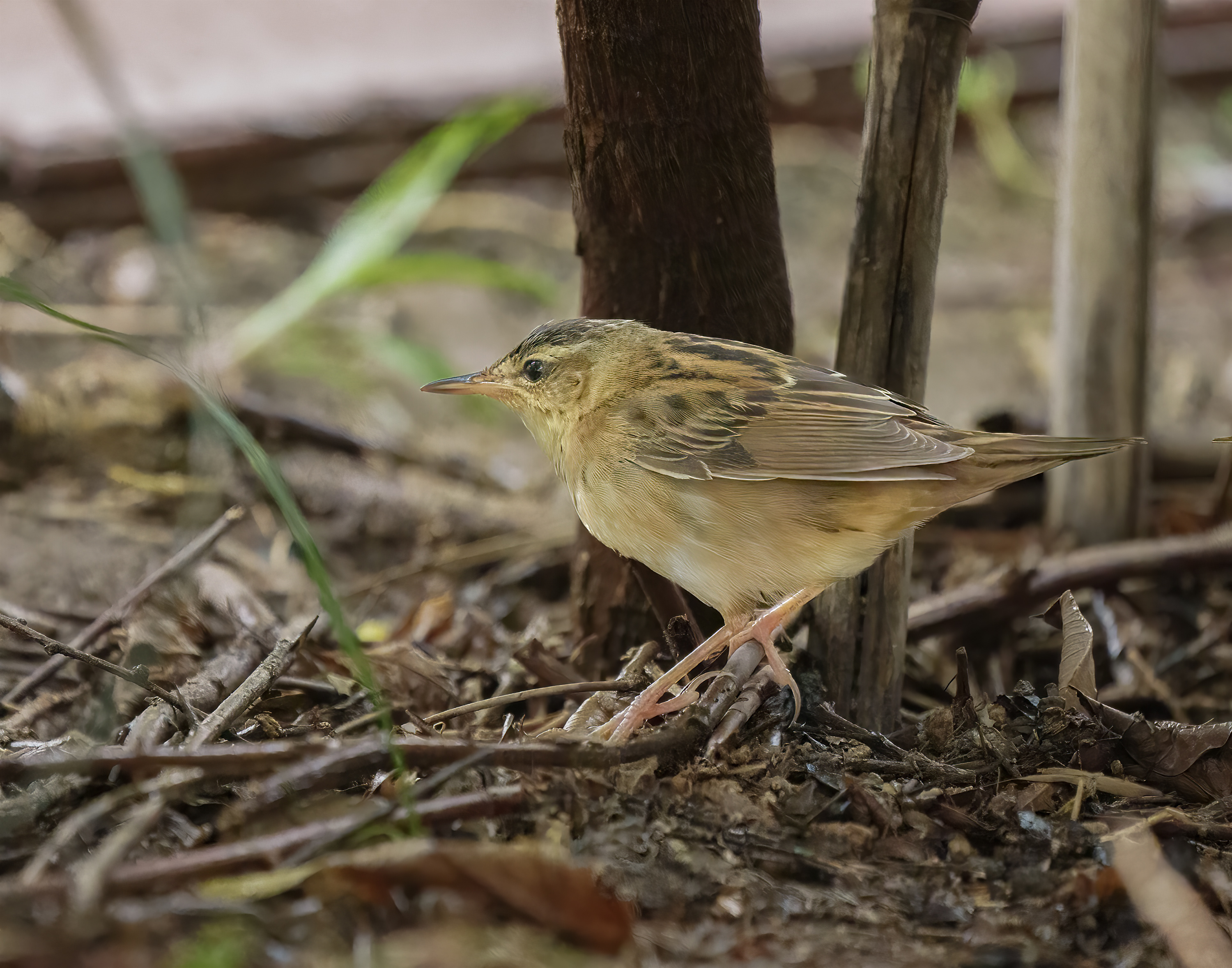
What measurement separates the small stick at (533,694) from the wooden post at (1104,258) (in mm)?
2728

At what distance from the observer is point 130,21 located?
900 cm

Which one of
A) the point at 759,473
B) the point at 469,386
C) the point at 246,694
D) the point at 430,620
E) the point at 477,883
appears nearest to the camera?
the point at 477,883

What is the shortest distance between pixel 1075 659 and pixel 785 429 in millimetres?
1127

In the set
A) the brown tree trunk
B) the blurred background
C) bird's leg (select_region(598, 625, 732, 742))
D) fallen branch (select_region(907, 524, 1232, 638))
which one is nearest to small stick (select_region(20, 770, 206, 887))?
bird's leg (select_region(598, 625, 732, 742))

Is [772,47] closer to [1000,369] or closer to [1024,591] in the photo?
[1000,369]

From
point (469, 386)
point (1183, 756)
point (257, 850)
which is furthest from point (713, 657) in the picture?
point (257, 850)

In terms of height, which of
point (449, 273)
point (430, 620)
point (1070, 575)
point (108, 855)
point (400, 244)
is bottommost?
point (430, 620)

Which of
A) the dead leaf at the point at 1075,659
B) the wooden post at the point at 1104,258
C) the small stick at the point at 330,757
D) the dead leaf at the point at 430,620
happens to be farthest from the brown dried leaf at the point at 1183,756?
the dead leaf at the point at 430,620

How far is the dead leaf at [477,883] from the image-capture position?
2.24m

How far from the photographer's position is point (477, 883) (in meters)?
2.27

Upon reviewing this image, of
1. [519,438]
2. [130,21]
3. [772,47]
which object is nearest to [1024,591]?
[519,438]

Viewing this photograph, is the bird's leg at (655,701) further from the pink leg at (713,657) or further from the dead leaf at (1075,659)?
the dead leaf at (1075,659)

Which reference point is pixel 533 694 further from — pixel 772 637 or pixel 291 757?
pixel 772 637

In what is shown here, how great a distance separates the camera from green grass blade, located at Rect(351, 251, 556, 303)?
21.2 feet
